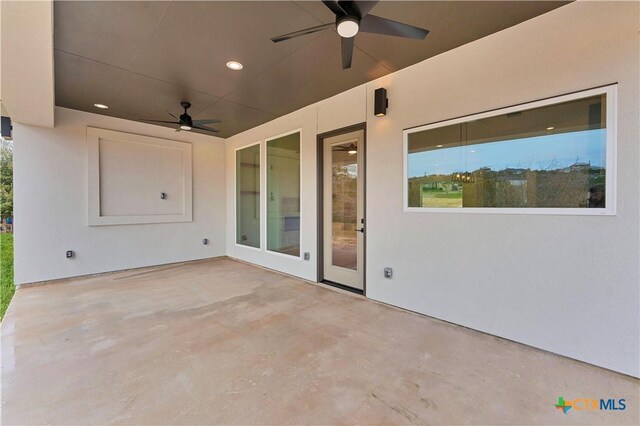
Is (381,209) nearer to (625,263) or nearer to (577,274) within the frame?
(577,274)

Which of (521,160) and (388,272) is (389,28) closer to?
(521,160)

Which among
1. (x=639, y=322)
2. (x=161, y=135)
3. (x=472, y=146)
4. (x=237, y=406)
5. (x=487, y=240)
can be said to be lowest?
(x=237, y=406)

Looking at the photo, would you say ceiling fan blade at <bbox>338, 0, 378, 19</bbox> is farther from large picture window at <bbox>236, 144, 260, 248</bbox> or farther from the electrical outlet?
A: large picture window at <bbox>236, 144, 260, 248</bbox>

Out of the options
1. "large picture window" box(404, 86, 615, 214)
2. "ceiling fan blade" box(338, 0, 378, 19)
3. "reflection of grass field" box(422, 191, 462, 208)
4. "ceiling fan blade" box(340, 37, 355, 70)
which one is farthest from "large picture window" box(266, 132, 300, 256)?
"ceiling fan blade" box(338, 0, 378, 19)

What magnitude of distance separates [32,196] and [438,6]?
620 cm

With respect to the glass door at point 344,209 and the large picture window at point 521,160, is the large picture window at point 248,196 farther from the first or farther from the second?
the large picture window at point 521,160

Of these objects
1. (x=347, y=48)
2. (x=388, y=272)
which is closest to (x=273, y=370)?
(x=388, y=272)

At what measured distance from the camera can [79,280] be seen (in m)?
4.61

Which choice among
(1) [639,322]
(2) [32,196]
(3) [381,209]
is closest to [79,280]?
(2) [32,196]

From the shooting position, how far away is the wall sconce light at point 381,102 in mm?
3439

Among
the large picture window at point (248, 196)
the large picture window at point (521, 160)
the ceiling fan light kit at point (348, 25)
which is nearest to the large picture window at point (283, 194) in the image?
the large picture window at point (248, 196)

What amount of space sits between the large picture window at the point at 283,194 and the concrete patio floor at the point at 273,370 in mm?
1784

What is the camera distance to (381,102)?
11.3 ft

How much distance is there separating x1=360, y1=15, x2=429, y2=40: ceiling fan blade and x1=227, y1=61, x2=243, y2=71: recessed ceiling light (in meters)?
1.73
